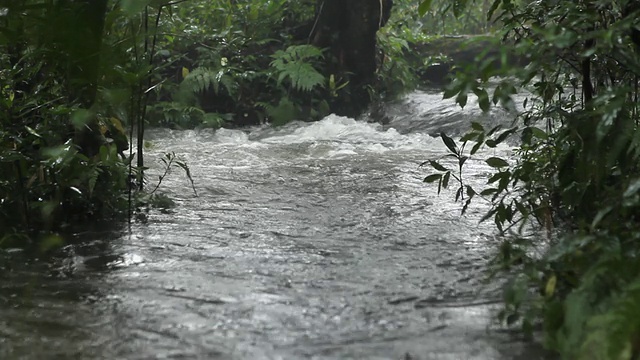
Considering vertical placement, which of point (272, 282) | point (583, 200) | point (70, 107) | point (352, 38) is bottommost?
point (272, 282)

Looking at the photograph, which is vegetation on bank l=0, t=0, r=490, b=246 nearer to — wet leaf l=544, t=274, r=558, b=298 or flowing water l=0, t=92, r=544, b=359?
flowing water l=0, t=92, r=544, b=359

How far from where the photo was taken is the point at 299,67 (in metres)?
9.12

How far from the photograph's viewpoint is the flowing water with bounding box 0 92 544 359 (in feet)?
7.65

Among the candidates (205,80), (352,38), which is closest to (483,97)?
(205,80)

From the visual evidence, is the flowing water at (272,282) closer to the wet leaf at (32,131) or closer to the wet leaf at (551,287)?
the wet leaf at (551,287)

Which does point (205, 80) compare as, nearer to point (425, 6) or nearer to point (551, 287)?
point (425, 6)

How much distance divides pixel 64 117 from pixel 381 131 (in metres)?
4.91

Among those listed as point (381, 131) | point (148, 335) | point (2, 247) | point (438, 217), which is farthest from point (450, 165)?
point (148, 335)

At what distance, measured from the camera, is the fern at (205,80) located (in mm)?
8875

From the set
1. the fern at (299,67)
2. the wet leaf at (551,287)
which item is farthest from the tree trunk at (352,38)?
the wet leaf at (551,287)

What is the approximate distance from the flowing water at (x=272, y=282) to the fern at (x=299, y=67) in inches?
148

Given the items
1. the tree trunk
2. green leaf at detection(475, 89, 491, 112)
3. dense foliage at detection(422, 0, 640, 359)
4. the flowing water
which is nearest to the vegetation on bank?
the flowing water

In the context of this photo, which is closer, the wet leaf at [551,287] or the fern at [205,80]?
the wet leaf at [551,287]

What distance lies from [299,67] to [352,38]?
95 centimetres
